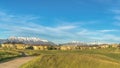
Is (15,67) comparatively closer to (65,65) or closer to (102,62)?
(65,65)

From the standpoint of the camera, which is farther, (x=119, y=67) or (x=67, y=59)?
(x=67, y=59)

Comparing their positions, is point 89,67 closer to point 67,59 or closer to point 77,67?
point 77,67

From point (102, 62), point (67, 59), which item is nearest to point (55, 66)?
point (67, 59)

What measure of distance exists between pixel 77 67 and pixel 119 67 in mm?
5404

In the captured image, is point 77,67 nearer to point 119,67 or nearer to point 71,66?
point 71,66

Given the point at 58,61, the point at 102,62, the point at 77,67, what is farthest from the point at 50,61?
the point at 102,62

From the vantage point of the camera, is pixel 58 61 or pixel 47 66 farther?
pixel 58 61

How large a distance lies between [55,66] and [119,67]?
8.23 metres

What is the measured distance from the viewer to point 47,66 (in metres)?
36.3

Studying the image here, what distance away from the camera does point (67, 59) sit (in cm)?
4022

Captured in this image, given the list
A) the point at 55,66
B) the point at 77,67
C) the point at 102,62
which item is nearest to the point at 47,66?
the point at 55,66

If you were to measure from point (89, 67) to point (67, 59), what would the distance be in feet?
14.2

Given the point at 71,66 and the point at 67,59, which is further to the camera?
the point at 67,59

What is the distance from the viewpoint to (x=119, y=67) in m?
37.0
